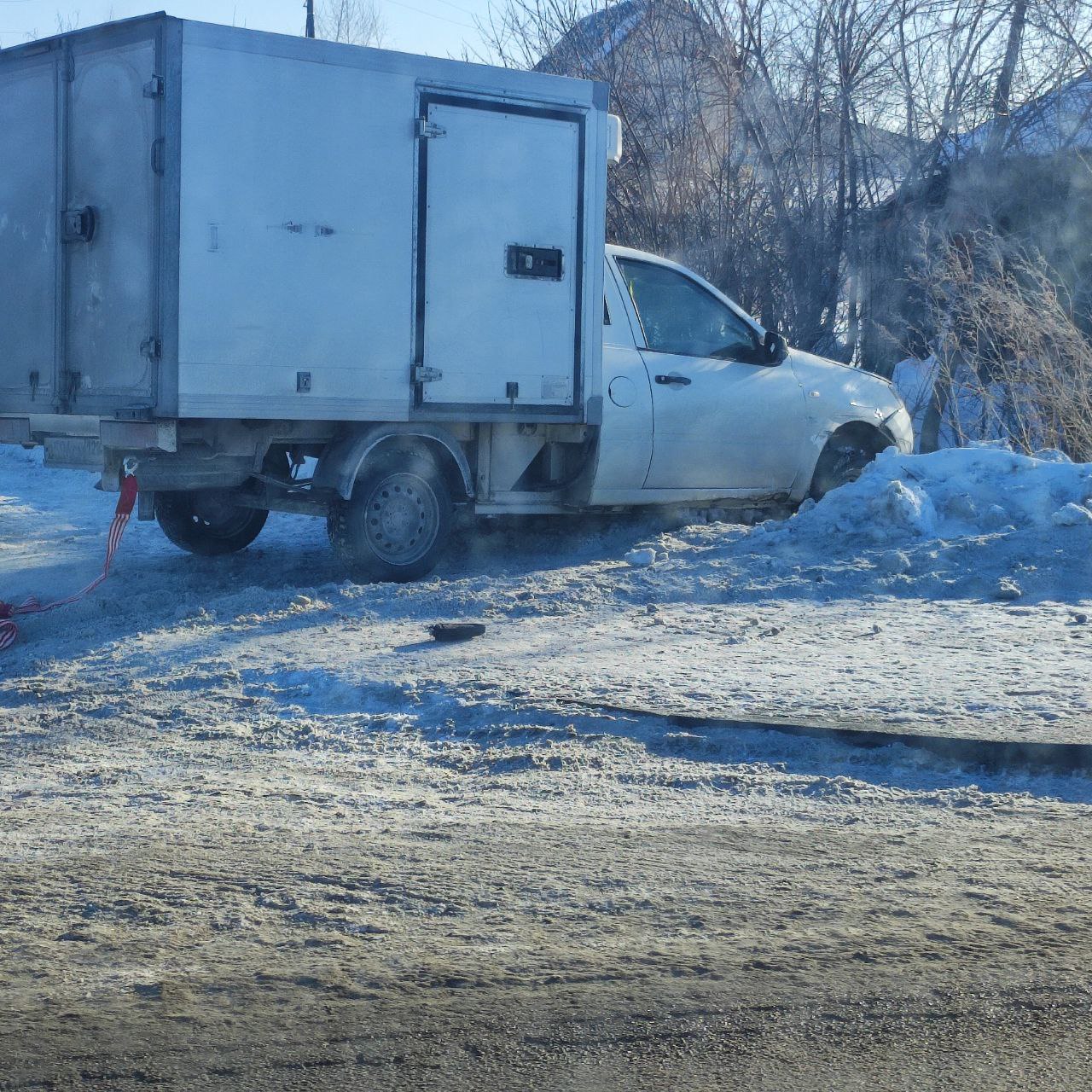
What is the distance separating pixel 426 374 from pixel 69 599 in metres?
2.44

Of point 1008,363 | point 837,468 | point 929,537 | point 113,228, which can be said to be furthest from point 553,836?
point 1008,363

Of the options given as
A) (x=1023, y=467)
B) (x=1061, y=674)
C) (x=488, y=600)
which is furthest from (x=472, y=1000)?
(x=1023, y=467)

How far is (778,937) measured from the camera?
3457 millimetres

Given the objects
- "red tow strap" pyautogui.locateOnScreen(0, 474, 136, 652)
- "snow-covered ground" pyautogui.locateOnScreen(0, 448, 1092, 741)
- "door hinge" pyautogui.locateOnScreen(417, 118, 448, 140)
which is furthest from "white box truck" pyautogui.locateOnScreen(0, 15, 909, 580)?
"snow-covered ground" pyautogui.locateOnScreen(0, 448, 1092, 741)

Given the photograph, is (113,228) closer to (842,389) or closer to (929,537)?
(929,537)

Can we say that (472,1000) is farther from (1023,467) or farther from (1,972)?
(1023,467)

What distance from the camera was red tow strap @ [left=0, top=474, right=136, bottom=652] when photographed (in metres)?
7.21

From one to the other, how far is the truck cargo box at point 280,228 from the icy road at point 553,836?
125 centimetres

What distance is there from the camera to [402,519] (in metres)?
8.64

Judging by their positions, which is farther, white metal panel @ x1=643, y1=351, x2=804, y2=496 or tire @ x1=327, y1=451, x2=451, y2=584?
white metal panel @ x1=643, y1=351, x2=804, y2=496

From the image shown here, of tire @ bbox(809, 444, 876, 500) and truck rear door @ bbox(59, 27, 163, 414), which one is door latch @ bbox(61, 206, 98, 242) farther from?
tire @ bbox(809, 444, 876, 500)

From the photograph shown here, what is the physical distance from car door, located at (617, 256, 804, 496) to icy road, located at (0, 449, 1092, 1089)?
1449 mm

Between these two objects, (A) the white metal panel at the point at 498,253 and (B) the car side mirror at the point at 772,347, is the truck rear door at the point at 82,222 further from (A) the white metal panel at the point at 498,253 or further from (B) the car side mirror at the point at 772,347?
(B) the car side mirror at the point at 772,347

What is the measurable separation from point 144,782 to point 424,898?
5.15 ft
